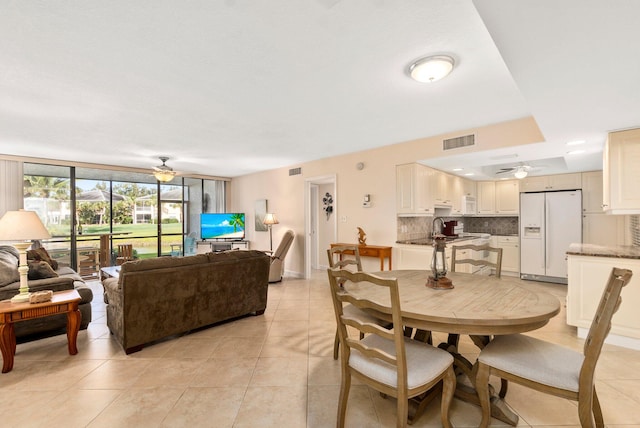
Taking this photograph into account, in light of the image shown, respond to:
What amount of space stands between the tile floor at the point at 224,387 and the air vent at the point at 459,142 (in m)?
2.39

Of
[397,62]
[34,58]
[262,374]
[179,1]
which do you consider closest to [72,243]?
[34,58]

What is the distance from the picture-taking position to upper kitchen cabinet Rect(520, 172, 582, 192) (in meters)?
5.06

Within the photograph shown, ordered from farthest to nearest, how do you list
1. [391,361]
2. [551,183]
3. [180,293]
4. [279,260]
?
1. [279,260]
2. [551,183]
3. [180,293]
4. [391,361]

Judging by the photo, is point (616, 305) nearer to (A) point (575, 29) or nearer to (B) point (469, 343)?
(A) point (575, 29)

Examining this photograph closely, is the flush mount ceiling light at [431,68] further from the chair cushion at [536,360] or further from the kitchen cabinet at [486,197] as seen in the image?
the kitchen cabinet at [486,197]

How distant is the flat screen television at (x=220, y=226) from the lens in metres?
6.95

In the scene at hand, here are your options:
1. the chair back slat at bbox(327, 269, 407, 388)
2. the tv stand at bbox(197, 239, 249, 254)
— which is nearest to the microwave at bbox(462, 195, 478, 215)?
the chair back slat at bbox(327, 269, 407, 388)

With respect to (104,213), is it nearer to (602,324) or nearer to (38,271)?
(38,271)

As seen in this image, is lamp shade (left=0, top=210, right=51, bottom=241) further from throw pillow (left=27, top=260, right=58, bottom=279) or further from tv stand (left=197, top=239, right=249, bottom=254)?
tv stand (left=197, top=239, right=249, bottom=254)

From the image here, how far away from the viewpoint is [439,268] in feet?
6.96

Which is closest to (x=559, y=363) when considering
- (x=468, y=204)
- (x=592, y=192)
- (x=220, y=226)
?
(x=468, y=204)

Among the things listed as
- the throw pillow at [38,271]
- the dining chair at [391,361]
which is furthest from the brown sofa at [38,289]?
the dining chair at [391,361]

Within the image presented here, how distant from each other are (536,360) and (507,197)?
17.4ft

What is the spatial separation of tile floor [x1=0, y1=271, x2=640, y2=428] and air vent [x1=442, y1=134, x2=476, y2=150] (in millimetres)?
2392
